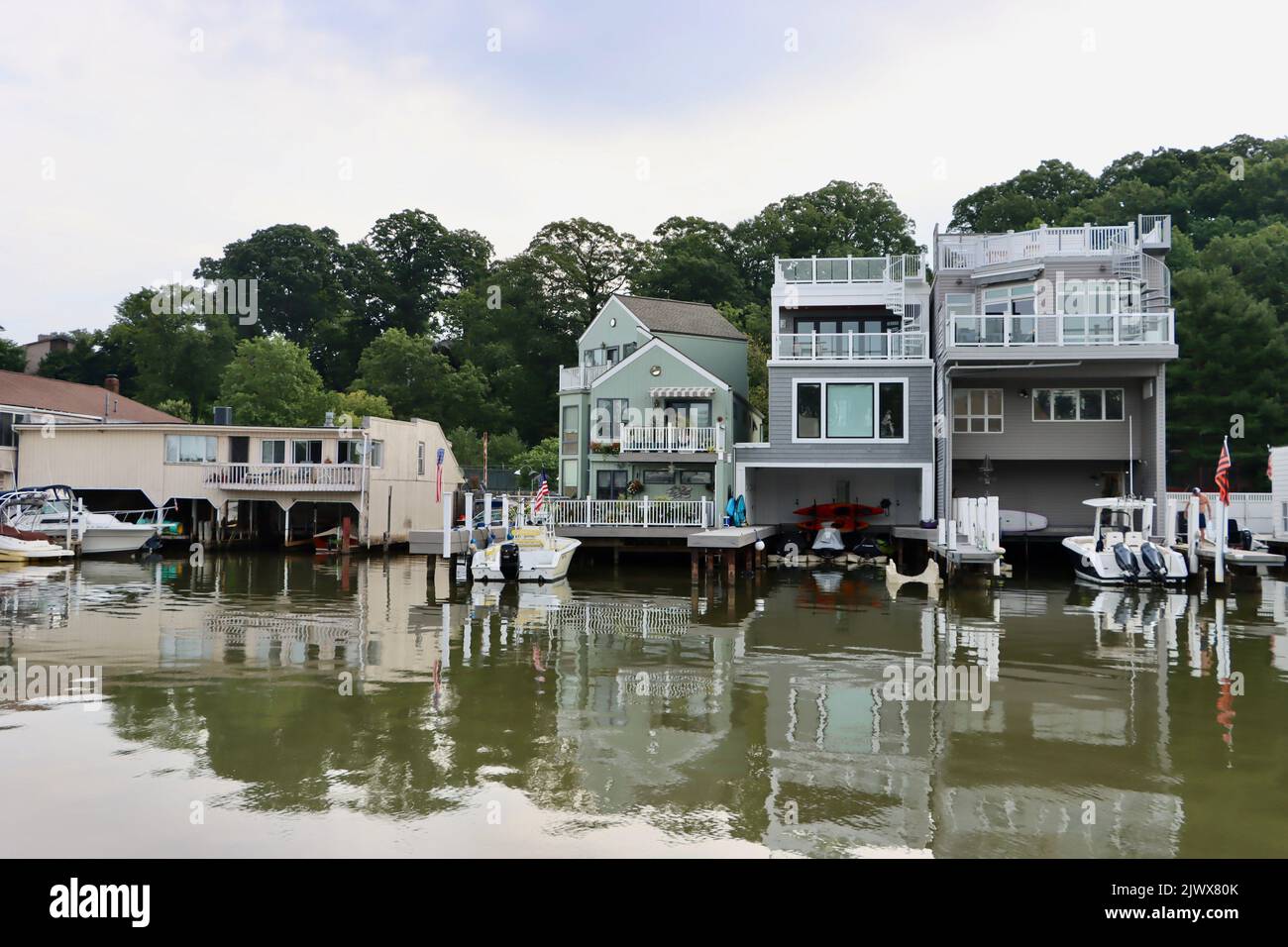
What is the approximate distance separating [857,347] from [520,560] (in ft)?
44.6

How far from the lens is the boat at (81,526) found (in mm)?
33312

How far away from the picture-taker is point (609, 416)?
34.1 metres

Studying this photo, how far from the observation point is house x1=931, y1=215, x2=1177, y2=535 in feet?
92.3

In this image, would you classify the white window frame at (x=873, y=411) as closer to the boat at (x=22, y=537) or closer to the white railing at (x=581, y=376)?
the white railing at (x=581, y=376)

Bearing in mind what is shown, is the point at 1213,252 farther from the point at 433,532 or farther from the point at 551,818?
the point at 551,818

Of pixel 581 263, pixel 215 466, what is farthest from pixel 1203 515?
pixel 581 263

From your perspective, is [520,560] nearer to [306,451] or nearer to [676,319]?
[676,319]

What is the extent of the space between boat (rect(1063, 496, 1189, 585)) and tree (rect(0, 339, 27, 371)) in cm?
5791

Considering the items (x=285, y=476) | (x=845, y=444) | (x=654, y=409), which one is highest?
(x=654, y=409)

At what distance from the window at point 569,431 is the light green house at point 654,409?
4cm

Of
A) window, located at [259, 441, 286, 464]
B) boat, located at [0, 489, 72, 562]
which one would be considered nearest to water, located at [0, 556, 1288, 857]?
boat, located at [0, 489, 72, 562]

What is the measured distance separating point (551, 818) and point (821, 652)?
857cm

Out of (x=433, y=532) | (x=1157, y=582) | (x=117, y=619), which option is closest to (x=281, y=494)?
(x=433, y=532)

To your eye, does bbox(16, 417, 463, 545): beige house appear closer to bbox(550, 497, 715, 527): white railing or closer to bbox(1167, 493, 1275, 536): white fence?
bbox(550, 497, 715, 527): white railing
